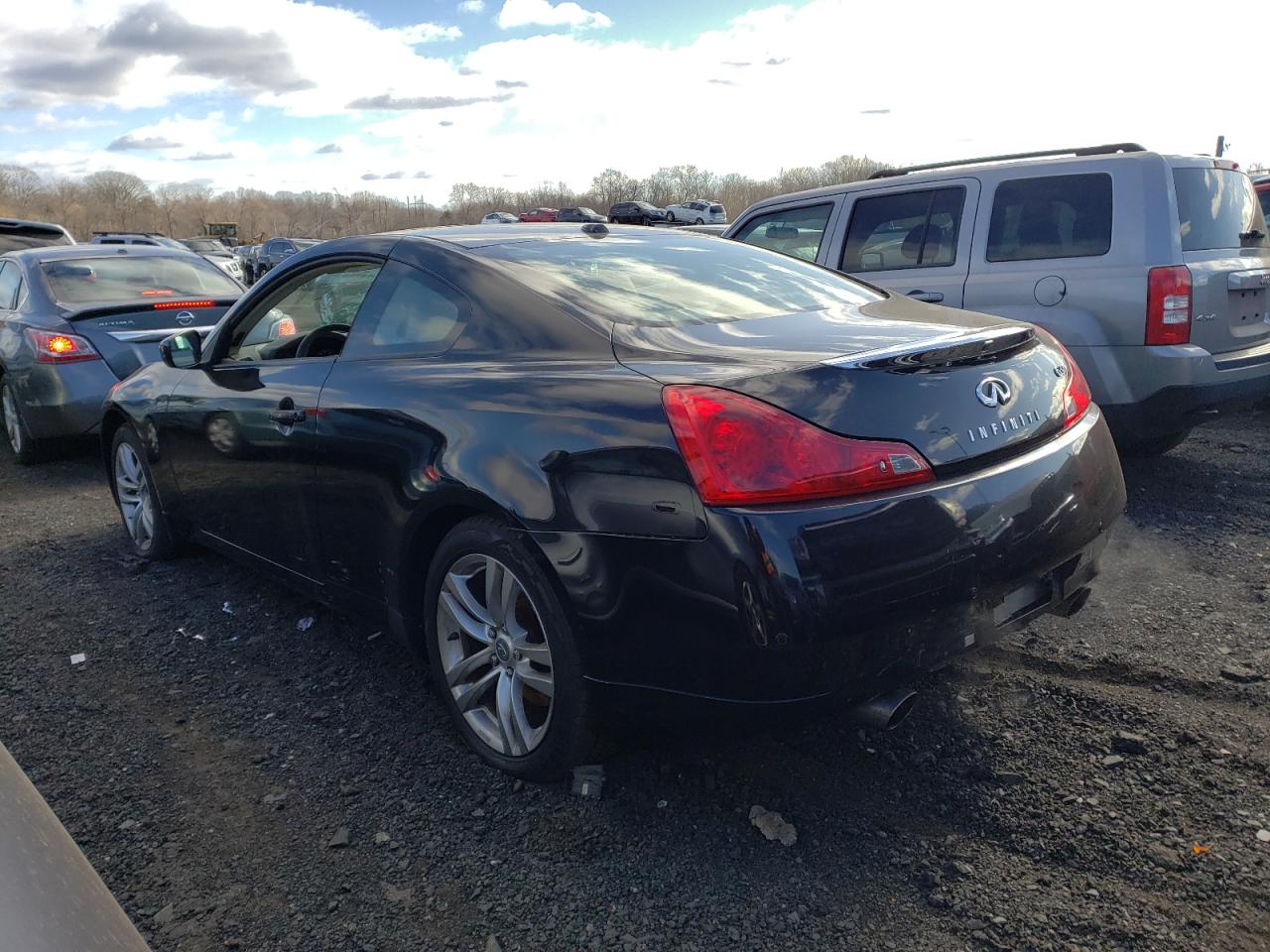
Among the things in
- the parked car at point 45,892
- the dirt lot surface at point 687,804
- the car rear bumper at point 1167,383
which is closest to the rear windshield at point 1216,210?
the car rear bumper at point 1167,383

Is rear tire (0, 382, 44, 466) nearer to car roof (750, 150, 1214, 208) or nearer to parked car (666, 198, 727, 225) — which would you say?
car roof (750, 150, 1214, 208)

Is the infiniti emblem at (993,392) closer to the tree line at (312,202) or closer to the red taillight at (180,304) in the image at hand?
the red taillight at (180,304)

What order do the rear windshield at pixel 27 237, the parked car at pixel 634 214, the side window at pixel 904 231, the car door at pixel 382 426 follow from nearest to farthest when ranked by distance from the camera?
the car door at pixel 382 426, the side window at pixel 904 231, the rear windshield at pixel 27 237, the parked car at pixel 634 214

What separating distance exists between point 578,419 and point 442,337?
819mm

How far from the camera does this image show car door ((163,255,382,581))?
343cm

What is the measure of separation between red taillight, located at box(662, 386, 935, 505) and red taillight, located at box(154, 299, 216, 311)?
5.79 meters

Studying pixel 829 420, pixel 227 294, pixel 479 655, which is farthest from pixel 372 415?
pixel 227 294

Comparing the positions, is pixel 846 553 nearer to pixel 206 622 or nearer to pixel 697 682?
pixel 697 682

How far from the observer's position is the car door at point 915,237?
19.9 ft

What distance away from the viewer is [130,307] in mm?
6781

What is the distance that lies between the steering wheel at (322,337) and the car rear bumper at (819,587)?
167 cm

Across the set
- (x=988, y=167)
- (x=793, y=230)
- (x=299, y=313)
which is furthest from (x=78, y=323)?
(x=988, y=167)

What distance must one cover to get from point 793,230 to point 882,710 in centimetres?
544

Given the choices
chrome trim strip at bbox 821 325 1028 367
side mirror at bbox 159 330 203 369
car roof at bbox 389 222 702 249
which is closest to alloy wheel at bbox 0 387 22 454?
side mirror at bbox 159 330 203 369
